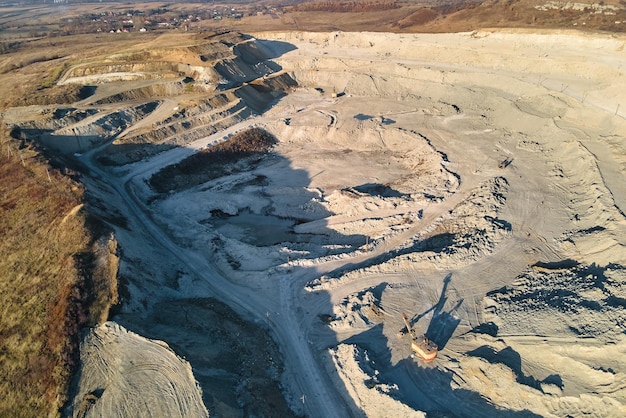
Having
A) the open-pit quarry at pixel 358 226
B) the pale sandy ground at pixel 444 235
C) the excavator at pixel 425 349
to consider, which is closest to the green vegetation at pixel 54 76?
the open-pit quarry at pixel 358 226

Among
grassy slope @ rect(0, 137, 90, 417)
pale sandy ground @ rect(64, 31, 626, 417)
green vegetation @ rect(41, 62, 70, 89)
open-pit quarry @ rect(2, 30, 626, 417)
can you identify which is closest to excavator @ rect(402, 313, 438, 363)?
pale sandy ground @ rect(64, 31, 626, 417)

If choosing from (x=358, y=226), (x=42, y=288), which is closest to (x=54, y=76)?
(x=42, y=288)

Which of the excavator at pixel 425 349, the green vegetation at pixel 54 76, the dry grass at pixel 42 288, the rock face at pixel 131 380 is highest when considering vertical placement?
the green vegetation at pixel 54 76

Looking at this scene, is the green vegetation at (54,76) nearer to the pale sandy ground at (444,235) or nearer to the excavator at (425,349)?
the pale sandy ground at (444,235)

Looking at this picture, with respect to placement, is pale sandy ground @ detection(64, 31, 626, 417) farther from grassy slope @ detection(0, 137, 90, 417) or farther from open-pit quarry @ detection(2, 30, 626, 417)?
grassy slope @ detection(0, 137, 90, 417)

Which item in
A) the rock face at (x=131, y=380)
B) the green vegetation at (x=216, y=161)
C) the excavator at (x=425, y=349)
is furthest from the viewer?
the green vegetation at (x=216, y=161)

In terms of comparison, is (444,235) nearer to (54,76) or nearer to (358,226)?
(358,226)

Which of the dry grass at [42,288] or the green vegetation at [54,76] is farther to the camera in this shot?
the green vegetation at [54,76]
